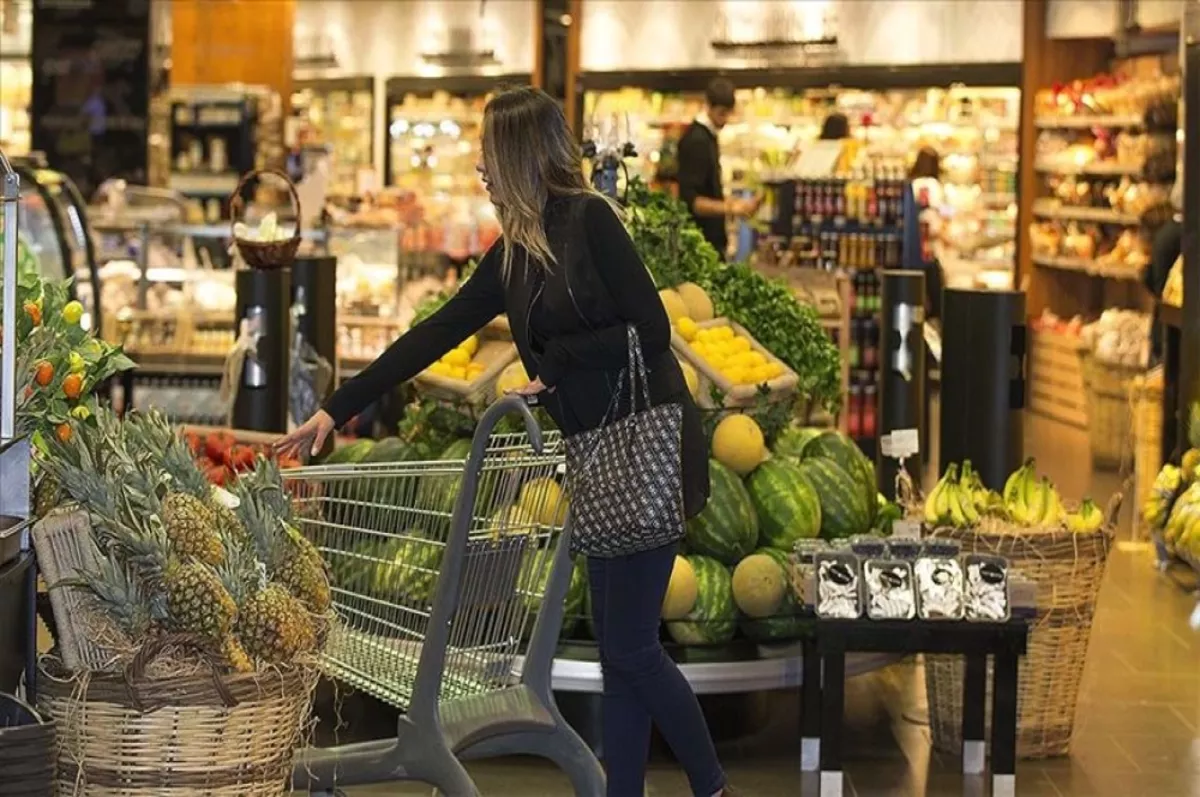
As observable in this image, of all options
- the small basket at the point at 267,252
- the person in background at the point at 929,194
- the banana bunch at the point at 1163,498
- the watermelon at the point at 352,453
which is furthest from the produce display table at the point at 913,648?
the person in background at the point at 929,194

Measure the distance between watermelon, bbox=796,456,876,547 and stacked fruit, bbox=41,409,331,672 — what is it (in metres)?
2.77

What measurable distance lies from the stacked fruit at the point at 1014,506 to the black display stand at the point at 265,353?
9.53 ft

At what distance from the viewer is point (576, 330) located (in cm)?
476

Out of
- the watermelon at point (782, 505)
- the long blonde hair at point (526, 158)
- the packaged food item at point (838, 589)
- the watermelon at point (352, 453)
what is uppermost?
the long blonde hair at point (526, 158)

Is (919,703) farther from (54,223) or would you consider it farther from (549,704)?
(54,223)

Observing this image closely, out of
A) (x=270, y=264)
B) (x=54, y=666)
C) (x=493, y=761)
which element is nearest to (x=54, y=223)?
(x=270, y=264)

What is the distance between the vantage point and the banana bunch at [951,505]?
6.15 metres

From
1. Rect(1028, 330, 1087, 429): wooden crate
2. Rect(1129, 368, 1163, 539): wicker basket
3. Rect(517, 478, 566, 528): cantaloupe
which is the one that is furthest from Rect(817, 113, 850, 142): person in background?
Rect(517, 478, 566, 528): cantaloupe

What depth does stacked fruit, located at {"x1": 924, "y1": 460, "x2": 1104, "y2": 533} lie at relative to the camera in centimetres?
613

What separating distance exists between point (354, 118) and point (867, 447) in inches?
424

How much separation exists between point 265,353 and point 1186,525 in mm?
4271

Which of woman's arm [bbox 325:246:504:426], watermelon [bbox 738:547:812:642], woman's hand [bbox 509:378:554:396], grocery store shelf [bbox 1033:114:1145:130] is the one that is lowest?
watermelon [bbox 738:547:812:642]

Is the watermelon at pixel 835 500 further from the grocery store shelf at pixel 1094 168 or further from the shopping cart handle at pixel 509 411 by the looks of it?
the grocery store shelf at pixel 1094 168

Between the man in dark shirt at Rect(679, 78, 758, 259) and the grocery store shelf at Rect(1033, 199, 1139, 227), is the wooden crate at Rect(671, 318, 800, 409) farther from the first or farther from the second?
the grocery store shelf at Rect(1033, 199, 1139, 227)
